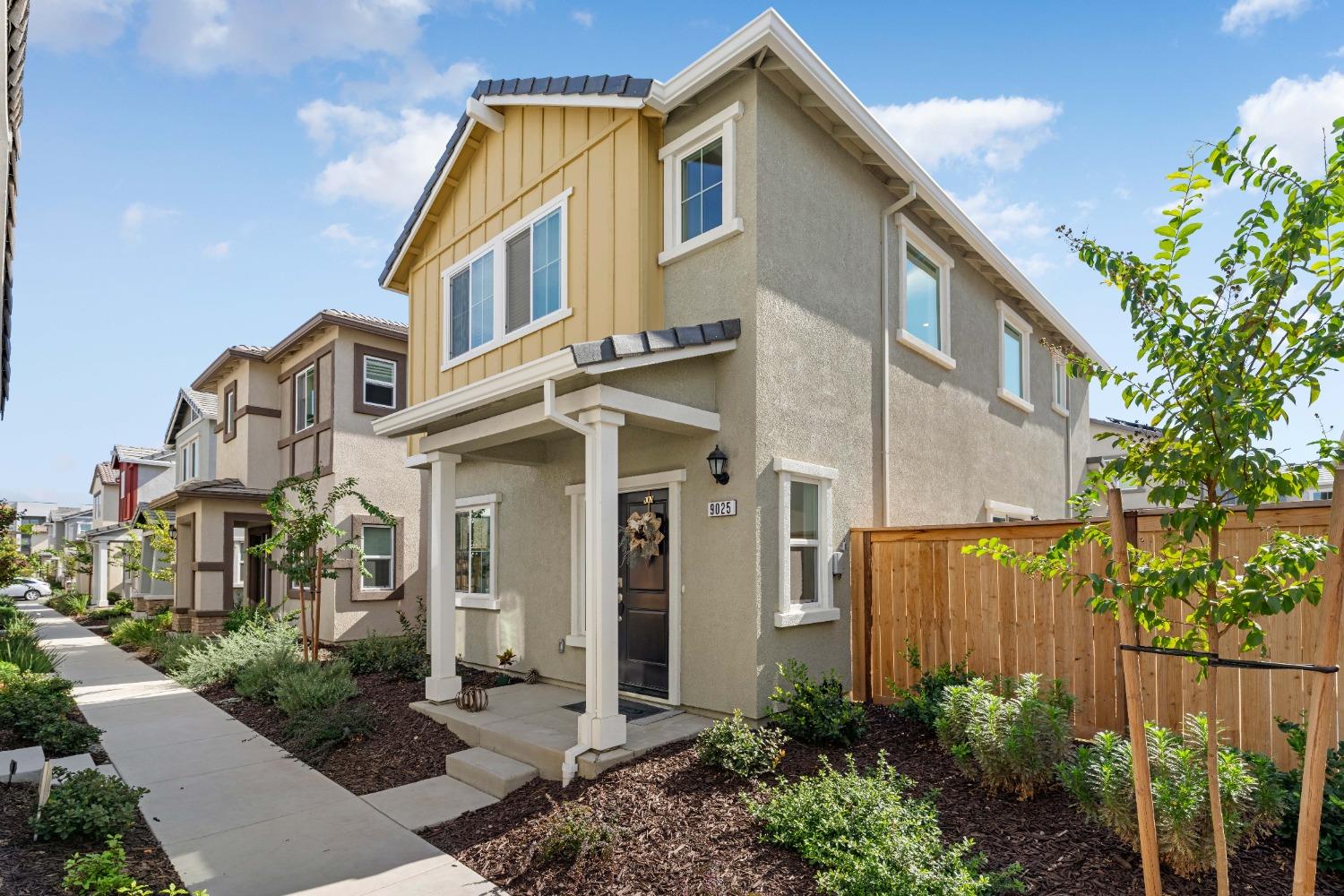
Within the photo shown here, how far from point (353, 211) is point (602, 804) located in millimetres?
8258

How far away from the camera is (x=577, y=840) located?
477cm

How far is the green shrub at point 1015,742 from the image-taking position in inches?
195

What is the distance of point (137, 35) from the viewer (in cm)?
695

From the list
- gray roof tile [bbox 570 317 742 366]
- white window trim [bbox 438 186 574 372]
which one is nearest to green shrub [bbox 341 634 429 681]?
white window trim [bbox 438 186 574 372]

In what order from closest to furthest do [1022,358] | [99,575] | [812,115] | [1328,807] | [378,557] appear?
1. [1328,807]
2. [812,115]
3. [1022,358]
4. [378,557]
5. [99,575]

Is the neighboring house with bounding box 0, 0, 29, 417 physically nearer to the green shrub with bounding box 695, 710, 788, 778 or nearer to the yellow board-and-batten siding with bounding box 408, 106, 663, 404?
the yellow board-and-batten siding with bounding box 408, 106, 663, 404

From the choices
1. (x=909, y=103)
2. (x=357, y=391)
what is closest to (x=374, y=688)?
(x=357, y=391)

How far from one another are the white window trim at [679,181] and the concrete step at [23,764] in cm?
678

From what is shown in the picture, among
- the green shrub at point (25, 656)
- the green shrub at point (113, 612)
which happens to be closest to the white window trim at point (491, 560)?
the green shrub at point (25, 656)

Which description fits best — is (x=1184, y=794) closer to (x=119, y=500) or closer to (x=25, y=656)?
(x=25, y=656)

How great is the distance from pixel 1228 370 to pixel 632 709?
19.8 ft

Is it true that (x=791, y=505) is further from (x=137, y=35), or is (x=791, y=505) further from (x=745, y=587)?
(x=137, y=35)

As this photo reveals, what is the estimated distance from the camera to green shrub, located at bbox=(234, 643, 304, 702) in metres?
9.55

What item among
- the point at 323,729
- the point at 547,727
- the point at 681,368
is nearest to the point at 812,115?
the point at 681,368
